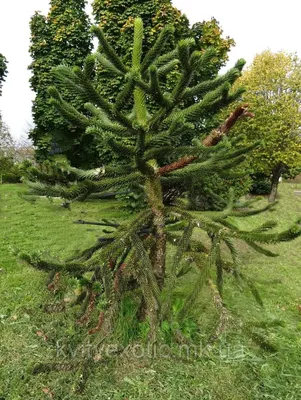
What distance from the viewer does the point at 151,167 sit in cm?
324

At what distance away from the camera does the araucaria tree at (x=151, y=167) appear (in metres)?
2.56

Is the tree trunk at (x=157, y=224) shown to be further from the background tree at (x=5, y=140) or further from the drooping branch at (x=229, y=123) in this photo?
the background tree at (x=5, y=140)

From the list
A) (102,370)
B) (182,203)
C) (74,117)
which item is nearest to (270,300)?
(182,203)

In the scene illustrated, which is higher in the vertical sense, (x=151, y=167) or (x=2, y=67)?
(x=2, y=67)

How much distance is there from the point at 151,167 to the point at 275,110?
677 inches

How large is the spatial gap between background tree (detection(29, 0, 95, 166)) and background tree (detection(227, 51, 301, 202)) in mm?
9414

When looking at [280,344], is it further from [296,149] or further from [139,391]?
→ [296,149]

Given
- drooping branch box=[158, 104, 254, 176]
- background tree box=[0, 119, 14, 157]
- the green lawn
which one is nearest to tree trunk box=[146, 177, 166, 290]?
drooping branch box=[158, 104, 254, 176]

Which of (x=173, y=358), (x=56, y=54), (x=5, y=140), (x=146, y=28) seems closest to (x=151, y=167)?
(x=173, y=358)

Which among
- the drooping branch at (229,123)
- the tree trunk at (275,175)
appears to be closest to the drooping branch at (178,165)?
the drooping branch at (229,123)

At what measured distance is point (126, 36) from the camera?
12703mm

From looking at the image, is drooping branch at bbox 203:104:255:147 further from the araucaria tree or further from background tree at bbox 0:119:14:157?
background tree at bbox 0:119:14:157

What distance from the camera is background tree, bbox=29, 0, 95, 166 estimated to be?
Answer: 17.7 metres

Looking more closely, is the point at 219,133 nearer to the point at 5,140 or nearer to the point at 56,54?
the point at 56,54
